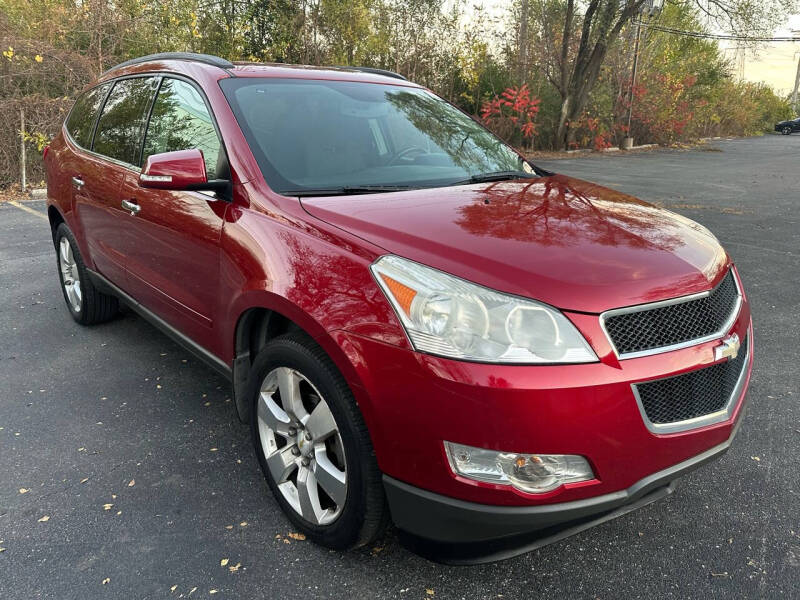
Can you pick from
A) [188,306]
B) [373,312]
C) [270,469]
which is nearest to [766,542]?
[373,312]

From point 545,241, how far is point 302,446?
1.14m

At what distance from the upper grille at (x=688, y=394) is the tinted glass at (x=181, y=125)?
1931 millimetres

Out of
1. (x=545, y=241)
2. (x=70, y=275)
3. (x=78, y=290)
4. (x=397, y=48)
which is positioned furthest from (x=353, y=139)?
(x=397, y=48)

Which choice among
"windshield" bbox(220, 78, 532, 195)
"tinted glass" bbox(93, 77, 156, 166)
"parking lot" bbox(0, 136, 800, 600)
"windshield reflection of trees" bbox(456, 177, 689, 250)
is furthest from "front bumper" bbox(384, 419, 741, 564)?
"tinted glass" bbox(93, 77, 156, 166)

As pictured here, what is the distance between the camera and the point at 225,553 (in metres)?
2.22

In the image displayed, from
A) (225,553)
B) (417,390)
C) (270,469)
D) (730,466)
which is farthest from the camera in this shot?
(730,466)

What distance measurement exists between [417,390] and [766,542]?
61.3 inches

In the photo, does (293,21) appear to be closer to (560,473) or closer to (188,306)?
(188,306)

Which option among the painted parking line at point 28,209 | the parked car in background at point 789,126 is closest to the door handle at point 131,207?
the painted parking line at point 28,209

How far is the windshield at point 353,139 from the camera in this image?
2.60 m

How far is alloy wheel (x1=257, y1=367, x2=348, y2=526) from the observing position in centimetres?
208

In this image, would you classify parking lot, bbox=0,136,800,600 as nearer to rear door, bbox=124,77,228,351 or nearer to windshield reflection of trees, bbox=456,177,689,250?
rear door, bbox=124,77,228,351

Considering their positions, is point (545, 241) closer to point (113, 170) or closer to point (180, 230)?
point (180, 230)

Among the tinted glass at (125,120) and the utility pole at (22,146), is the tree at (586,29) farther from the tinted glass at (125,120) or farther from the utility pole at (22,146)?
the tinted glass at (125,120)
